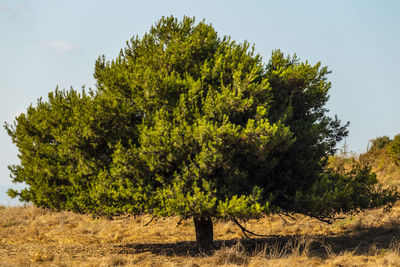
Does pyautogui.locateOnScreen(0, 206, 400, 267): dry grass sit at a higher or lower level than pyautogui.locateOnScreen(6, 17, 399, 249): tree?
lower

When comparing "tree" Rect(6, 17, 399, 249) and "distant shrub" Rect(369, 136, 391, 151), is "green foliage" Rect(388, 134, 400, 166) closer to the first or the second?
"distant shrub" Rect(369, 136, 391, 151)

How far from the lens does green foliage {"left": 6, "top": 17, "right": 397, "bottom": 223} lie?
12.4 m

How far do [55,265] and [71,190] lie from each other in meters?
3.01

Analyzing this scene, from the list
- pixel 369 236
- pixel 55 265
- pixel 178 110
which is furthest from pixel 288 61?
pixel 55 265

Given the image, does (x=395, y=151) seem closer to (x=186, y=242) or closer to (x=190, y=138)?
(x=186, y=242)

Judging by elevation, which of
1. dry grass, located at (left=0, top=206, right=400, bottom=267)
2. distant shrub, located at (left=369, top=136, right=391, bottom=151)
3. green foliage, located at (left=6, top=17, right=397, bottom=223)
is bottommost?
dry grass, located at (left=0, top=206, right=400, bottom=267)

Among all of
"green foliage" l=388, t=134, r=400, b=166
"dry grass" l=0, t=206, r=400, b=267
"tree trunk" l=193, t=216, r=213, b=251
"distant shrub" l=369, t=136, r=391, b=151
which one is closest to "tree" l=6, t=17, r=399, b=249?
"tree trunk" l=193, t=216, r=213, b=251

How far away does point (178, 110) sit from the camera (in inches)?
522

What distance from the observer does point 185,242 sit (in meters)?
19.3

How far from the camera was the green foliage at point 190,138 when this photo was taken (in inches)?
488

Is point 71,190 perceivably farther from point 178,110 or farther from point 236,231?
point 236,231

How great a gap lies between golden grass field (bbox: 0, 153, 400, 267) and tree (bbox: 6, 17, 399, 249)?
5.51 ft

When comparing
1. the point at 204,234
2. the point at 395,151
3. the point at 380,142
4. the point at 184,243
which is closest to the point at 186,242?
the point at 184,243

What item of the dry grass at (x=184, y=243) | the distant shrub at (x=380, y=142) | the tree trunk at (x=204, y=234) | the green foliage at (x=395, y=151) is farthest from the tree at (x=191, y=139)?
the distant shrub at (x=380, y=142)
